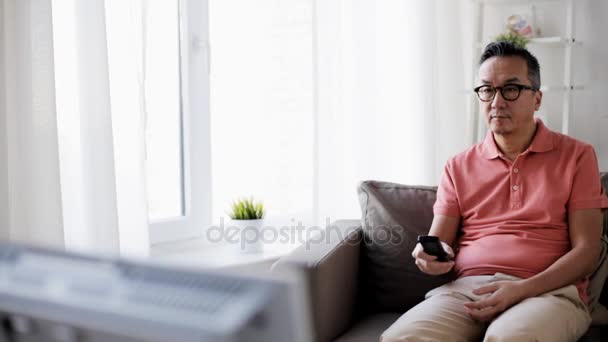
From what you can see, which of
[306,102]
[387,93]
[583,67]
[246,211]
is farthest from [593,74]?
[246,211]

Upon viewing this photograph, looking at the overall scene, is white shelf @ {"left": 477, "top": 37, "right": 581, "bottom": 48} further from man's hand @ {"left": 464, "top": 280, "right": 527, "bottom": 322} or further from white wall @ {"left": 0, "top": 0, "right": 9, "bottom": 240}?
white wall @ {"left": 0, "top": 0, "right": 9, "bottom": 240}

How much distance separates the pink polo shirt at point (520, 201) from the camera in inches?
63.9

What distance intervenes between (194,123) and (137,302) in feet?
6.79

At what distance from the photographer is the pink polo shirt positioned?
162 centimetres

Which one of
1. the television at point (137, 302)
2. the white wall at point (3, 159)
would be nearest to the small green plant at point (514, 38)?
the white wall at point (3, 159)

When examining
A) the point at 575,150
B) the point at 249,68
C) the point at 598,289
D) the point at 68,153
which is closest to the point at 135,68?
the point at 68,153

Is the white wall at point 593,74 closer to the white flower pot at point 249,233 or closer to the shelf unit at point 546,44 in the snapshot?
the shelf unit at point 546,44

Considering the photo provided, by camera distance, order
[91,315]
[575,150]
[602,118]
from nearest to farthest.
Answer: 1. [91,315]
2. [575,150]
3. [602,118]

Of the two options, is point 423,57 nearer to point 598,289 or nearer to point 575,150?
point 575,150

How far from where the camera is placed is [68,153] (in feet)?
5.17

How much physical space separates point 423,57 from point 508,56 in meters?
0.91

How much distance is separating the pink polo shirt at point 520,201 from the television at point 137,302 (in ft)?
4.58

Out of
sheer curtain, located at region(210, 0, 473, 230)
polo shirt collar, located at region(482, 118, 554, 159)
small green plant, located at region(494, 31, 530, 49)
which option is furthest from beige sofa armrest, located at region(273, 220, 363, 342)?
small green plant, located at region(494, 31, 530, 49)

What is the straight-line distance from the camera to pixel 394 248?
1.89 meters
